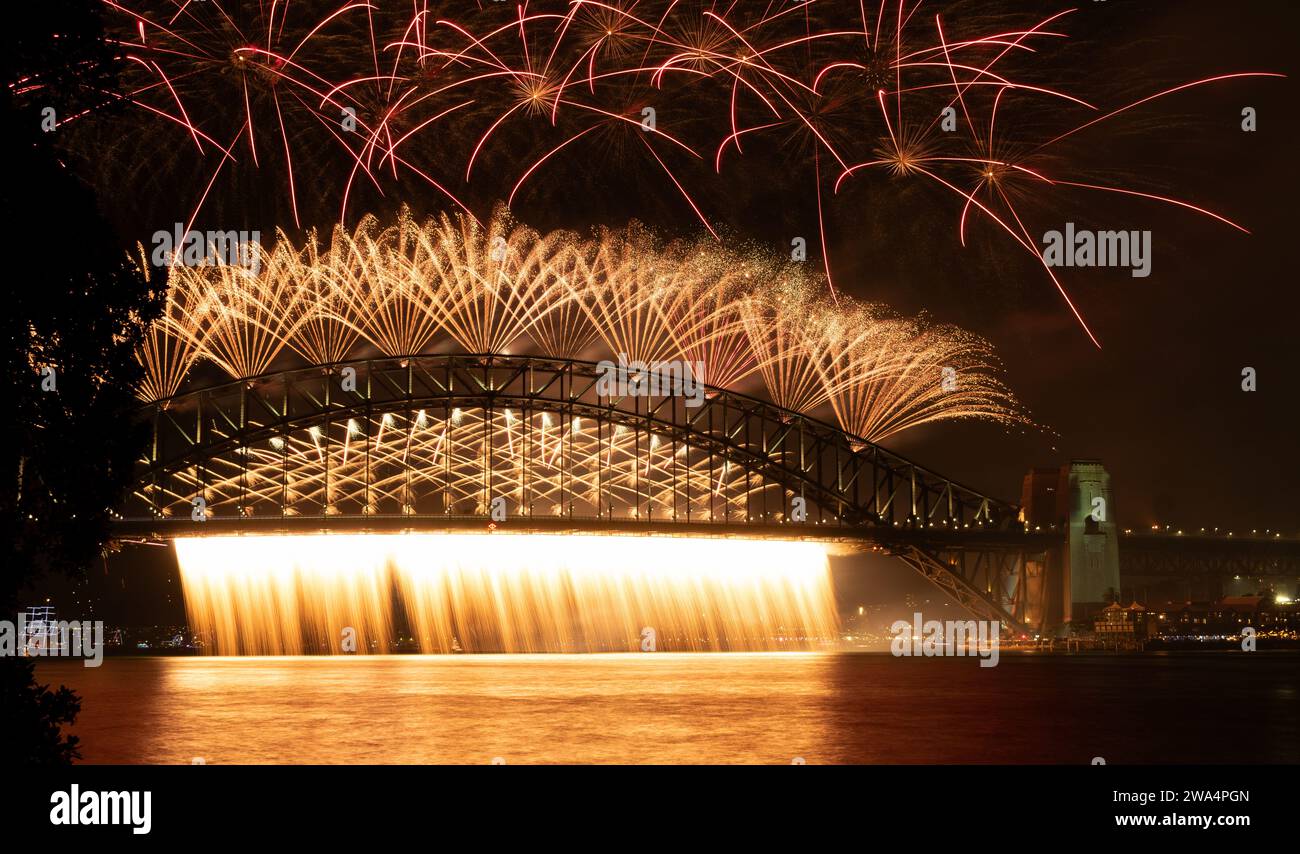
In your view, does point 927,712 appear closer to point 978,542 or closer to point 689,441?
point 689,441

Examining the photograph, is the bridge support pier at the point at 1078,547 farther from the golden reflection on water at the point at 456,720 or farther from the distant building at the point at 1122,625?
the golden reflection on water at the point at 456,720

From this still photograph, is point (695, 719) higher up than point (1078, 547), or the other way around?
point (1078, 547)

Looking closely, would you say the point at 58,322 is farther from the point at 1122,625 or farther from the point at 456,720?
the point at 1122,625

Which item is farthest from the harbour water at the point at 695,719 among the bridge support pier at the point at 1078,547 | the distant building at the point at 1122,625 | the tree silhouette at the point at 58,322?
the bridge support pier at the point at 1078,547

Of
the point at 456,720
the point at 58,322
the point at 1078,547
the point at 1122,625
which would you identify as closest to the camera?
the point at 58,322

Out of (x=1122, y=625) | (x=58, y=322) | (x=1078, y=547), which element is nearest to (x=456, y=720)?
(x=58, y=322)

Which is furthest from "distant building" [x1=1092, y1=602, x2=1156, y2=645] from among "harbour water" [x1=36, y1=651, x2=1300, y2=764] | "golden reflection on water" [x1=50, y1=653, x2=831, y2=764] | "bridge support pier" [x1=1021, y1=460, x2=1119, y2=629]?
"golden reflection on water" [x1=50, y1=653, x2=831, y2=764]

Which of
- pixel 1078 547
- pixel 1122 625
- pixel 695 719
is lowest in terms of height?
pixel 1122 625

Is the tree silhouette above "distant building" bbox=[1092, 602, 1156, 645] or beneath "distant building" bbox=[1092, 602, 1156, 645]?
above

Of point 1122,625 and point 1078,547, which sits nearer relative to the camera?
point 1122,625

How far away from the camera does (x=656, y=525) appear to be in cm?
9500

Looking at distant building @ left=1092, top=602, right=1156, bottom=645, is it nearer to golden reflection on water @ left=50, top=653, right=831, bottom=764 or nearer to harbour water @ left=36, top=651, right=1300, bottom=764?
harbour water @ left=36, top=651, right=1300, bottom=764

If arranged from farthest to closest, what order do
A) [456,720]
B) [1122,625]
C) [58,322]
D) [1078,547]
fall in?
[1078,547]
[1122,625]
[456,720]
[58,322]
